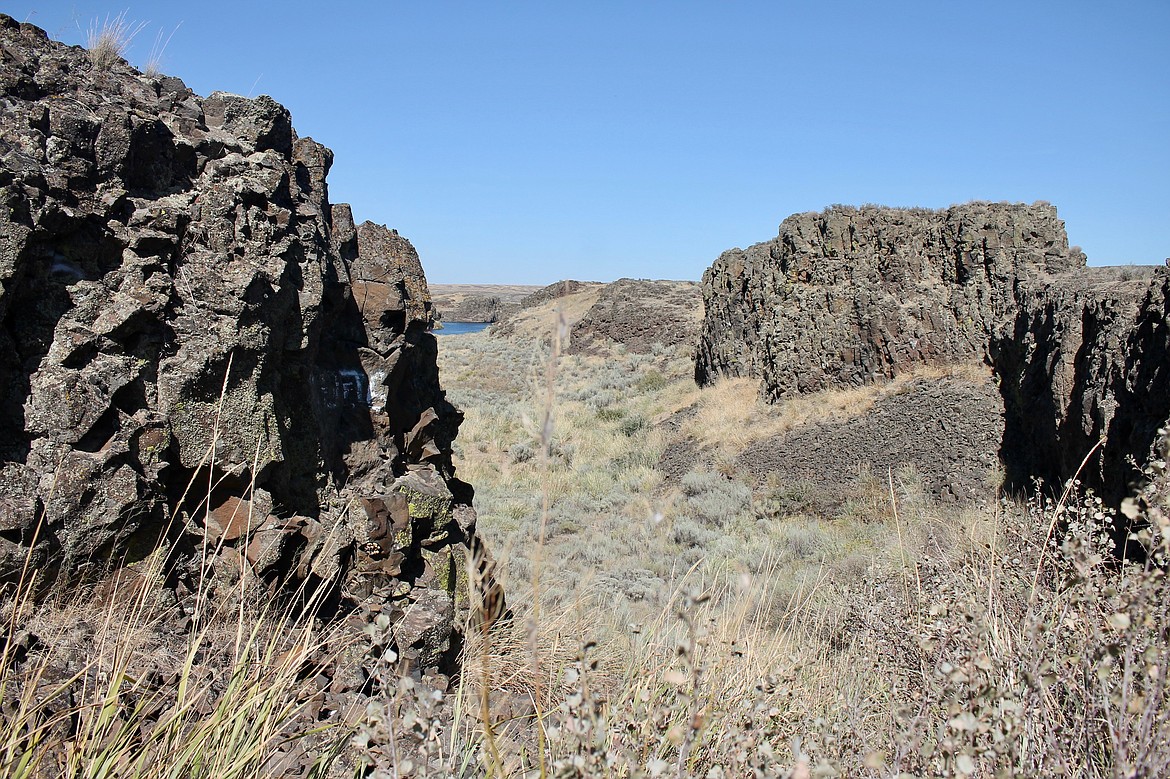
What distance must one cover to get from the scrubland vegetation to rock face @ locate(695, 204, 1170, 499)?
1.42m

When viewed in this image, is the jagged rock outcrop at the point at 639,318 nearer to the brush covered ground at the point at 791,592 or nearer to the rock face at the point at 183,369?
the brush covered ground at the point at 791,592

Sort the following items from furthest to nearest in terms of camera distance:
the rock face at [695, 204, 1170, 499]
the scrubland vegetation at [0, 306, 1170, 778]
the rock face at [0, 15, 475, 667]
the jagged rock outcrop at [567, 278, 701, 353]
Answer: the jagged rock outcrop at [567, 278, 701, 353] < the rock face at [695, 204, 1170, 499] < the rock face at [0, 15, 475, 667] < the scrubland vegetation at [0, 306, 1170, 778]

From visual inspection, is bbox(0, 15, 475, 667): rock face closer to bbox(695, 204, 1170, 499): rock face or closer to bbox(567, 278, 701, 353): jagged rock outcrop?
bbox(695, 204, 1170, 499): rock face

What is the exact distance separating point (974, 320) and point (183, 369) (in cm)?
1426

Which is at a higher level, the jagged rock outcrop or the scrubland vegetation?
the jagged rock outcrop

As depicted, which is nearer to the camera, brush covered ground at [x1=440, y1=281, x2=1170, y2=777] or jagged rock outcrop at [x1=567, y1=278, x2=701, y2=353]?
brush covered ground at [x1=440, y1=281, x2=1170, y2=777]

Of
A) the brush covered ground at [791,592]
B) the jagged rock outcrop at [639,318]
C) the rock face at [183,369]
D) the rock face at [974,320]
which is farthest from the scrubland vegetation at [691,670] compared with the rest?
the jagged rock outcrop at [639,318]

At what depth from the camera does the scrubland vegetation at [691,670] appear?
152 centimetres

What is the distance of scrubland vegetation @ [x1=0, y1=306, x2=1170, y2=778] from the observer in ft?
4.99

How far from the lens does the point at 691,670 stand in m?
2.75

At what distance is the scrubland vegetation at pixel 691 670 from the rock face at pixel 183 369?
391 mm

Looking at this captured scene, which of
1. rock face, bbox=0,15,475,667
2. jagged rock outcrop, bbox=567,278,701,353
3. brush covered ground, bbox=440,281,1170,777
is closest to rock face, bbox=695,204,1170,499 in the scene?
brush covered ground, bbox=440,281,1170,777

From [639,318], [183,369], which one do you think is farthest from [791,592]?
[639,318]

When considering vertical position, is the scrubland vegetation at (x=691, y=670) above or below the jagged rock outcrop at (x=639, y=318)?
below
